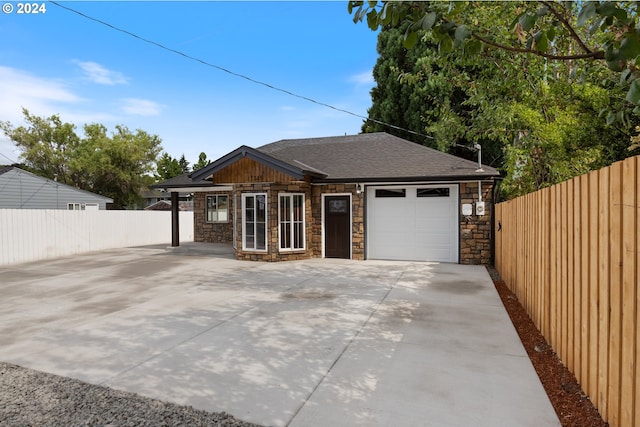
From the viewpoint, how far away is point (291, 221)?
38.1 ft

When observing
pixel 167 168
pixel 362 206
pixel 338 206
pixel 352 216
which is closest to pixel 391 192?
pixel 362 206

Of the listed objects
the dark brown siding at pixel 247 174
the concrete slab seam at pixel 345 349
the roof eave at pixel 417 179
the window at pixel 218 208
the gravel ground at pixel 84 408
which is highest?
the dark brown siding at pixel 247 174

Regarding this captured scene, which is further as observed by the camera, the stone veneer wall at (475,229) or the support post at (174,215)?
the support post at (174,215)

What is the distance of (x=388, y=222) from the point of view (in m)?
11.6

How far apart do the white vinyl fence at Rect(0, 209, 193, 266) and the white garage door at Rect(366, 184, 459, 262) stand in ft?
35.9

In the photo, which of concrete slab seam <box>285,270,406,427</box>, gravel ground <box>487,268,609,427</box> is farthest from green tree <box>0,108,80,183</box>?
gravel ground <box>487,268,609,427</box>

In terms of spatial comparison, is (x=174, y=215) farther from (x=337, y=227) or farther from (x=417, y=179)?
(x=417, y=179)

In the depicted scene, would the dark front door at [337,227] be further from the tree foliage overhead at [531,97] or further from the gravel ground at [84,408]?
the gravel ground at [84,408]

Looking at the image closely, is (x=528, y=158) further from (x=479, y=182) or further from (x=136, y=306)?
(x=136, y=306)

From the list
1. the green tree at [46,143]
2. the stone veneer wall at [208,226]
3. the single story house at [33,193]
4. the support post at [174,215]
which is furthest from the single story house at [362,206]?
the green tree at [46,143]

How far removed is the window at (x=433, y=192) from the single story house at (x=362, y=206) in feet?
0.10

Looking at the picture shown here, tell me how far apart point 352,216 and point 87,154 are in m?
30.6

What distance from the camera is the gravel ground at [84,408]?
2.70 m

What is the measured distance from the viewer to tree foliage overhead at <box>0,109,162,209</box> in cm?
3269
